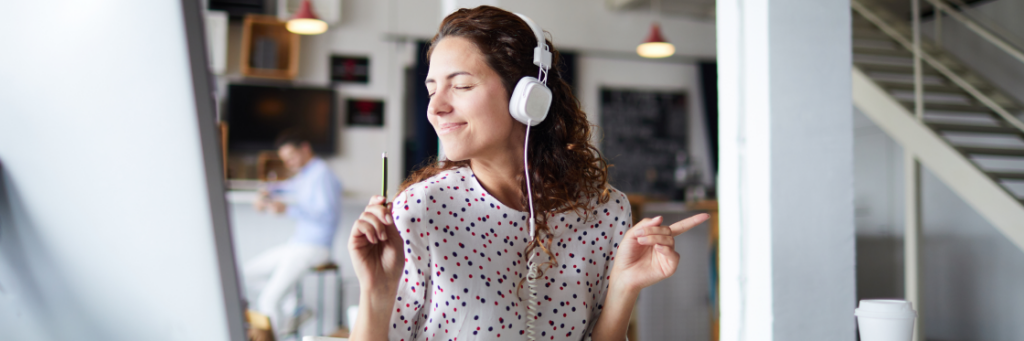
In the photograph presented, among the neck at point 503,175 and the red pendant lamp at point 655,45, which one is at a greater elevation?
the red pendant lamp at point 655,45

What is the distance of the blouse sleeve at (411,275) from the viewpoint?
98 cm

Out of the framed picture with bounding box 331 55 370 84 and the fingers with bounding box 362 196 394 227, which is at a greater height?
the framed picture with bounding box 331 55 370 84

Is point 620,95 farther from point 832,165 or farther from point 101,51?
point 101,51

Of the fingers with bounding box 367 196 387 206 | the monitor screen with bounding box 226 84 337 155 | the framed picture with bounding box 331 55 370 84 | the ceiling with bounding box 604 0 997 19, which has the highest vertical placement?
the ceiling with bounding box 604 0 997 19

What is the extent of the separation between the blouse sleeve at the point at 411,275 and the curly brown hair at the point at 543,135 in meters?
0.18

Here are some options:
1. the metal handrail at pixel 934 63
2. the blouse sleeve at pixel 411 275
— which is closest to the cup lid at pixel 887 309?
the blouse sleeve at pixel 411 275

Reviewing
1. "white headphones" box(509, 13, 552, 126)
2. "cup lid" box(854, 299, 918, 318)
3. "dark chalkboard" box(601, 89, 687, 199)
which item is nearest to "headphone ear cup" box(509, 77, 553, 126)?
"white headphones" box(509, 13, 552, 126)

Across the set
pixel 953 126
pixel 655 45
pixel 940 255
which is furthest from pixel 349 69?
pixel 940 255

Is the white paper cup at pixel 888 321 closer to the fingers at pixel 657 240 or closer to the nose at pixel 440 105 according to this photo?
the fingers at pixel 657 240

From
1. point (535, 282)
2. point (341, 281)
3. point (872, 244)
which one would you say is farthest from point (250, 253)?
point (872, 244)

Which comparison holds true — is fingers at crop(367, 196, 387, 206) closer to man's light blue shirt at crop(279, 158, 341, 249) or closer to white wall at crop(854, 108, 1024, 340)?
man's light blue shirt at crop(279, 158, 341, 249)

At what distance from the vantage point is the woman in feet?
3.26

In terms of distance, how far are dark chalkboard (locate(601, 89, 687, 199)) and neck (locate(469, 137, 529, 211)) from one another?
4.60m

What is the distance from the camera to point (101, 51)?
0.39 meters
